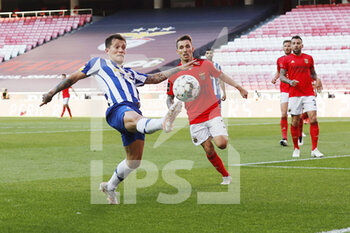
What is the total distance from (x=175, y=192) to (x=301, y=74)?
16.6ft

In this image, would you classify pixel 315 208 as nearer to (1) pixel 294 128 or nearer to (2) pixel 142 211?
(2) pixel 142 211

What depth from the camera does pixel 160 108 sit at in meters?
28.3

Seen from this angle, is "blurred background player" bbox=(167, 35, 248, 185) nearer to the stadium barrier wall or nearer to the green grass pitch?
the green grass pitch

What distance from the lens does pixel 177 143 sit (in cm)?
1487

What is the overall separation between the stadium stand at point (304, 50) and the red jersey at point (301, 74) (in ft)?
72.0

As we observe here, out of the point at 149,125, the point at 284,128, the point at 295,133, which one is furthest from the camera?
the point at 284,128

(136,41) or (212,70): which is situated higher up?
(212,70)

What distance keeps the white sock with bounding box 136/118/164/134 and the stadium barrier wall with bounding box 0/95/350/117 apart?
839 inches

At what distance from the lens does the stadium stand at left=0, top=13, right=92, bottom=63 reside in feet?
157

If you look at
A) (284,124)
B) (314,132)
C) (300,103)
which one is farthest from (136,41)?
(314,132)

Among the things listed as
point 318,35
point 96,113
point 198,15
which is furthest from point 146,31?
point 96,113

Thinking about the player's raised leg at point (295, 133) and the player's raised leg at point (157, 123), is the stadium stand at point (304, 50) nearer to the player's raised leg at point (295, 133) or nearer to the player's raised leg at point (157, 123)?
the player's raised leg at point (295, 133)

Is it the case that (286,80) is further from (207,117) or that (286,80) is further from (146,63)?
(146,63)

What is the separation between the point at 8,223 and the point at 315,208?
2842 millimetres
